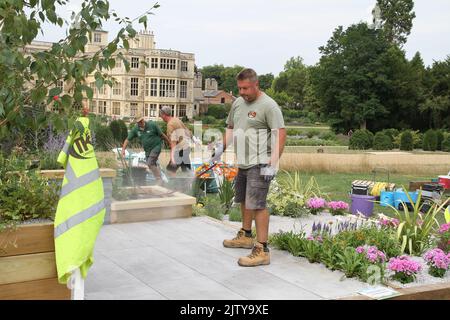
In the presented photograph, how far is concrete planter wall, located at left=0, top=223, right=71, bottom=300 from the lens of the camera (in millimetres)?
3533

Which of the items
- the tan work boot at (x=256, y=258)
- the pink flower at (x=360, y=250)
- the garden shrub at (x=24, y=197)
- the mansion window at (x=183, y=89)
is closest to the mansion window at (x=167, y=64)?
the mansion window at (x=183, y=89)

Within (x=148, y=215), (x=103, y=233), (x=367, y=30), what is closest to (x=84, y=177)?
(x=103, y=233)

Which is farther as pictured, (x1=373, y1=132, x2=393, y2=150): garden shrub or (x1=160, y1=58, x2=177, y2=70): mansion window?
(x1=160, y1=58, x2=177, y2=70): mansion window

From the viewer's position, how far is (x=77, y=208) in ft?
11.4

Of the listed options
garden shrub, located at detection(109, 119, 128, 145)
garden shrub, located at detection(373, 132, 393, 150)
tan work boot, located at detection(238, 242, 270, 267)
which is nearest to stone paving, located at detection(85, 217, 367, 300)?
tan work boot, located at detection(238, 242, 270, 267)

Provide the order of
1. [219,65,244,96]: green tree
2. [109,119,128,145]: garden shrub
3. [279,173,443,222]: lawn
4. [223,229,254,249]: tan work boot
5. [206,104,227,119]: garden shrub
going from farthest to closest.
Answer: [219,65,244,96]: green tree
[206,104,227,119]: garden shrub
[109,119,128,145]: garden shrub
[279,173,443,222]: lawn
[223,229,254,249]: tan work boot

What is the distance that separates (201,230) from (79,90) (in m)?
3.61

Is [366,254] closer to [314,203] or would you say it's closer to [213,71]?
[314,203]

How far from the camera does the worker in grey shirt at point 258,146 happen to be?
17.2ft

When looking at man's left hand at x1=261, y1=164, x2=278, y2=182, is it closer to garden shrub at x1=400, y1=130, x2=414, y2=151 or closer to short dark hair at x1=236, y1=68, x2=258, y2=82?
short dark hair at x1=236, y1=68, x2=258, y2=82

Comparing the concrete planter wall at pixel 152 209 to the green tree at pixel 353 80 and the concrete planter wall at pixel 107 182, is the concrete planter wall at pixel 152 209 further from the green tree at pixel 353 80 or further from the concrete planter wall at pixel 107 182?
the green tree at pixel 353 80

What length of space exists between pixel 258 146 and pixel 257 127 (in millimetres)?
184

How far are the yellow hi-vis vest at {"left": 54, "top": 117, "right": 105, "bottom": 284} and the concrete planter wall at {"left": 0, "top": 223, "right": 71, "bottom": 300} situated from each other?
0.52ft

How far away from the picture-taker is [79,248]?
3471 millimetres
